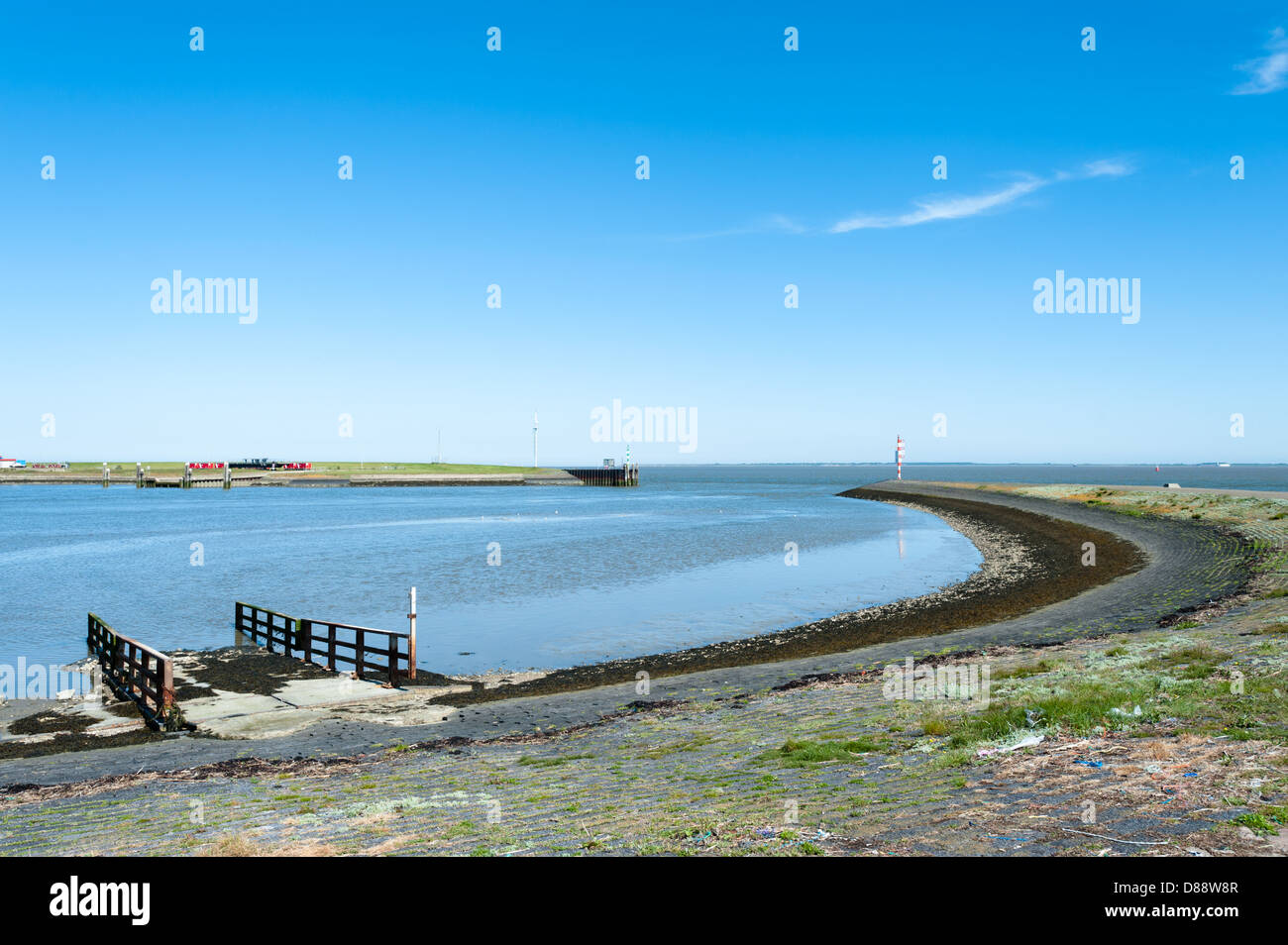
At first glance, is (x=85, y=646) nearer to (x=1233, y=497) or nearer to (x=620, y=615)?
(x=620, y=615)

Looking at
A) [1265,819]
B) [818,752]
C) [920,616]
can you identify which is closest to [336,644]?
[818,752]

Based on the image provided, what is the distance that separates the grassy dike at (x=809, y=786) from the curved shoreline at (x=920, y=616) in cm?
661

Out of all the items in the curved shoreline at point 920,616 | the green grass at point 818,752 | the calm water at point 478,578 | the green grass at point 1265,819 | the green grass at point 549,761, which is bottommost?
the calm water at point 478,578

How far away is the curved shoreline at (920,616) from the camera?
68.4 ft

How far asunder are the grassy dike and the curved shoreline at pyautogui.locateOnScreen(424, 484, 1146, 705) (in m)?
6.61

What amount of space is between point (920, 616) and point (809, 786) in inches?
803

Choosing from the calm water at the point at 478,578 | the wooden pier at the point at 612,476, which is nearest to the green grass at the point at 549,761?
the calm water at the point at 478,578

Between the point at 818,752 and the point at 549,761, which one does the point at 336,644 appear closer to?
the point at 549,761

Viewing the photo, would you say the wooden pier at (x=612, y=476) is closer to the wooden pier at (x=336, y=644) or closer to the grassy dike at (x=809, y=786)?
the wooden pier at (x=336, y=644)

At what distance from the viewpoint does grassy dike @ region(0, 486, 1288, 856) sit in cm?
709

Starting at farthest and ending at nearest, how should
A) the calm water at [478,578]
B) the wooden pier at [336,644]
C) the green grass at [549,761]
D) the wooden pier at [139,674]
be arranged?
1. the calm water at [478,578]
2. the wooden pier at [336,644]
3. the wooden pier at [139,674]
4. the green grass at [549,761]

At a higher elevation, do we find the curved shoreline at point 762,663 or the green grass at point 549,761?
the green grass at point 549,761
